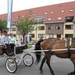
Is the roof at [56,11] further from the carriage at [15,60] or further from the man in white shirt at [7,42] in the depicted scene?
the man in white shirt at [7,42]

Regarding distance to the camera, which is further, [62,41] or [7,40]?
[7,40]

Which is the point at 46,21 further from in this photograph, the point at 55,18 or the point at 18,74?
the point at 18,74

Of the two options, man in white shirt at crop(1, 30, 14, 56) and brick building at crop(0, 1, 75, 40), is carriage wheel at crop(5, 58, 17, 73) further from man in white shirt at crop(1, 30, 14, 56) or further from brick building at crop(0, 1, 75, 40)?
brick building at crop(0, 1, 75, 40)

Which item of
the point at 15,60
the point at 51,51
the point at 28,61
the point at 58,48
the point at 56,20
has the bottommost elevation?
the point at 28,61

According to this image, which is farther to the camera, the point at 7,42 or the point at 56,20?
the point at 56,20

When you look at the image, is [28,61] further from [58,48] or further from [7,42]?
[58,48]

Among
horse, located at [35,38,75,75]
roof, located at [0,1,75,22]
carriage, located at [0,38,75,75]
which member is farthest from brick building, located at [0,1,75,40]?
horse, located at [35,38,75,75]

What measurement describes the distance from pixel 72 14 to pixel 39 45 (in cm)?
3684

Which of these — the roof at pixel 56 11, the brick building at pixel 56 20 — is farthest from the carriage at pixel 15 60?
the roof at pixel 56 11

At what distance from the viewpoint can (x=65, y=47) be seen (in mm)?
6207

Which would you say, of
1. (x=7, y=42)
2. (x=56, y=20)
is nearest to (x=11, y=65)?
(x=7, y=42)

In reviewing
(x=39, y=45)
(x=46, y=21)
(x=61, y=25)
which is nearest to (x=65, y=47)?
(x=39, y=45)

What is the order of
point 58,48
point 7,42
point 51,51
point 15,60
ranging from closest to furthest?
point 58,48, point 51,51, point 15,60, point 7,42

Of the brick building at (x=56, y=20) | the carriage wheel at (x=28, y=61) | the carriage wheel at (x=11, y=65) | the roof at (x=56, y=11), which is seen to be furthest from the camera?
the roof at (x=56, y=11)
